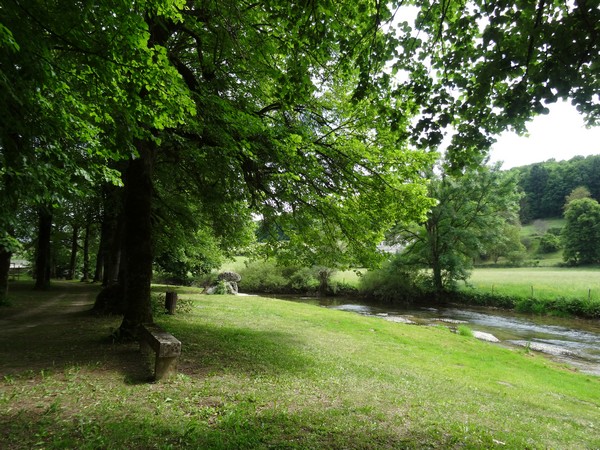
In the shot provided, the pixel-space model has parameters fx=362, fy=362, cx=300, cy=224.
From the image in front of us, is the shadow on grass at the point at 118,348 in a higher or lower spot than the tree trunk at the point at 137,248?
lower

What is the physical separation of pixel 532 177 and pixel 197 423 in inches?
4671

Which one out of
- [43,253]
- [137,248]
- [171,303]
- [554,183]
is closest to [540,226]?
[554,183]

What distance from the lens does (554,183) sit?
95688 millimetres

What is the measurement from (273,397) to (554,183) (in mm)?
113153

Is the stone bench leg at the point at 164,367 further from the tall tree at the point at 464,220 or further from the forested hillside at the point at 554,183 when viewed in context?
the forested hillside at the point at 554,183

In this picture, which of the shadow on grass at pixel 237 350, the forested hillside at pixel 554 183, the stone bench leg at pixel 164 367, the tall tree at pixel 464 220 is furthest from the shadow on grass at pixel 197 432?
the forested hillside at pixel 554 183

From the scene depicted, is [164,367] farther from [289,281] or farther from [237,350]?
[289,281]

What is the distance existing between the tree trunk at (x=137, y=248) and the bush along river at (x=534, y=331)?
1484cm

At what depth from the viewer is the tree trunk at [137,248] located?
8.87 meters

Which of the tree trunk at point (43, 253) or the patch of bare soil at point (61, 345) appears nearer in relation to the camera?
the patch of bare soil at point (61, 345)

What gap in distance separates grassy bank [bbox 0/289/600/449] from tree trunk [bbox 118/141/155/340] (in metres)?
0.83

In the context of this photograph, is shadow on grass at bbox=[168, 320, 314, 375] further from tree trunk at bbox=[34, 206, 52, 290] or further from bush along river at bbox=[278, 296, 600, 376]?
tree trunk at bbox=[34, 206, 52, 290]

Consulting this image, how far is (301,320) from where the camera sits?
1595cm

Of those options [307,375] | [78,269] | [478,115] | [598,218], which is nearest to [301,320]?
[307,375]
